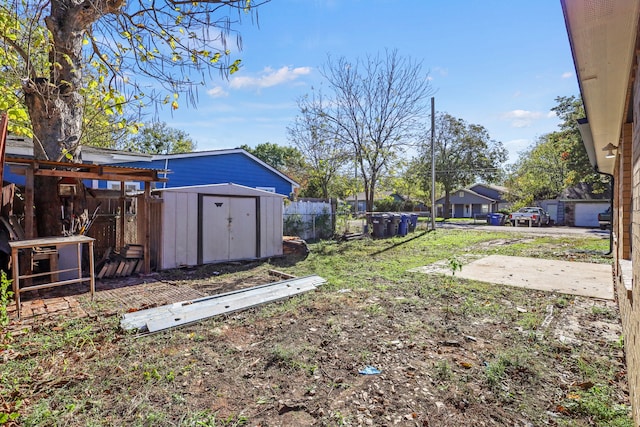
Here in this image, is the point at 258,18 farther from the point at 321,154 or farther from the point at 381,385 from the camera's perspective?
the point at 321,154

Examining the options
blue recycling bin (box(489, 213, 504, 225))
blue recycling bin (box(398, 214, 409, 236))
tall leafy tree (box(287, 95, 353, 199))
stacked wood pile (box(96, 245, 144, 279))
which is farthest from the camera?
blue recycling bin (box(489, 213, 504, 225))

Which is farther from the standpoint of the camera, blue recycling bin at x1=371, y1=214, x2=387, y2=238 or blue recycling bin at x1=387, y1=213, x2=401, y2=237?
blue recycling bin at x1=387, y1=213, x2=401, y2=237

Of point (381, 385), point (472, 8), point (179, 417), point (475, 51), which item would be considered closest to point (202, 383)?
point (179, 417)

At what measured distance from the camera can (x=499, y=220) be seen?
86.5 feet

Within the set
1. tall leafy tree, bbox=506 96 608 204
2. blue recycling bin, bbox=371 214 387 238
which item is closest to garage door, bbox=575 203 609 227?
tall leafy tree, bbox=506 96 608 204

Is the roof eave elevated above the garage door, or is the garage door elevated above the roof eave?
the roof eave

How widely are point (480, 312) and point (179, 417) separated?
4.08m

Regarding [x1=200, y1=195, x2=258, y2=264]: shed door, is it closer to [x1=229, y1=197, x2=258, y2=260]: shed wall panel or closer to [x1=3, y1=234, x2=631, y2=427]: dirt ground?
[x1=229, y1=197, x2=258, y2=260]: shed wall panel

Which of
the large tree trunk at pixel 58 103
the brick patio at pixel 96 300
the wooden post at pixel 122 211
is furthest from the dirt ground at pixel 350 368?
the wooden post at pixel 122 211

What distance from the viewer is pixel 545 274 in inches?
280

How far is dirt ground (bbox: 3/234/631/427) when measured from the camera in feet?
7.94

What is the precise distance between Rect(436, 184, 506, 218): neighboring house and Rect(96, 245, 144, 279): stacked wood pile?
129ft

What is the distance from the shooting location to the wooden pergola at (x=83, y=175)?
5.48 m

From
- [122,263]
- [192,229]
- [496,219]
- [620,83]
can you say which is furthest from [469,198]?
[620,83]
